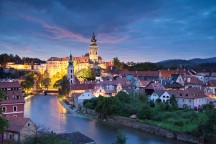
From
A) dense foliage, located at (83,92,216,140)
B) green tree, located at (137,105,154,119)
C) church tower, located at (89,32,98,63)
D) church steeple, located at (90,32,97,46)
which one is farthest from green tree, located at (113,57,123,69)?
green tree, located at (137,105,154,119)

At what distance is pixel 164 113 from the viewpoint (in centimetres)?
2672

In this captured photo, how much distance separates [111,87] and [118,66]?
4210cm

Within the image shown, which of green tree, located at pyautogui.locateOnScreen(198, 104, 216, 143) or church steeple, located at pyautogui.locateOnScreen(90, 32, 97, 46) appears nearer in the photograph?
green tree, located at pyautogui.locateOnScreen(198, 104, 216, 143)

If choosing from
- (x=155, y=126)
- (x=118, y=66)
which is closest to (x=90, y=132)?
(x=155, y=126)

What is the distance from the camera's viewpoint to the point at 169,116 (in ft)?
86.1

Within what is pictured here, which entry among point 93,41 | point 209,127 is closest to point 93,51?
point 93,41

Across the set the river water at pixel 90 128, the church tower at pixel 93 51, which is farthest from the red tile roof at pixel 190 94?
the church tower at pixel 93 51

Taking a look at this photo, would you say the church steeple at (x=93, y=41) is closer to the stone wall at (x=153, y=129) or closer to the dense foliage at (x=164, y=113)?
the dense foliage at (x=164, y=113)

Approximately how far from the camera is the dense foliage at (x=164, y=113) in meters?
20.5

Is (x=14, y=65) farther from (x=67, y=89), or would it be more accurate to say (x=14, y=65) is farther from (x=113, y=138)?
(x=113, y=138)

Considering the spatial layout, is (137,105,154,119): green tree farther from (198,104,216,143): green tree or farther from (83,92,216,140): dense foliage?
(198,104,216,143): green tree

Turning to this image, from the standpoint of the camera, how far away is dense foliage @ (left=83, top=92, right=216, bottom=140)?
806 inches

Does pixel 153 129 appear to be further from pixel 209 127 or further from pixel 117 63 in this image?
pixel 117 63

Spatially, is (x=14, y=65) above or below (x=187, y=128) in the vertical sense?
above
